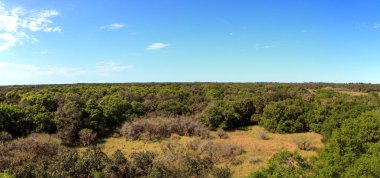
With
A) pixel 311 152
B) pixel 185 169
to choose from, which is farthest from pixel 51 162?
pixel 311 152

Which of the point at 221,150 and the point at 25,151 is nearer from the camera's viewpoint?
the point at 25,151

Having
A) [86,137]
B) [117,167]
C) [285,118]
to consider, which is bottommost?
[86,137]

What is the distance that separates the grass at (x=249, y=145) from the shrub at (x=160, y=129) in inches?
32.1

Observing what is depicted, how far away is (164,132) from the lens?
98.0 feet

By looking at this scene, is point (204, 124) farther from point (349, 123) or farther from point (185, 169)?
point (185, 169)

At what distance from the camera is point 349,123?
22.7 meters

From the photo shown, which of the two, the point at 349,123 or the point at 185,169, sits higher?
the point at 349,123

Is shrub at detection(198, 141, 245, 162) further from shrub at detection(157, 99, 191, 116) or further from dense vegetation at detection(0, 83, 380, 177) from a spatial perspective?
shrub at detection(157, 99, 191, 116)

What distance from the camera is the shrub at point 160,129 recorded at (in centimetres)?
2916

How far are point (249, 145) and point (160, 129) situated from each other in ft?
27.6

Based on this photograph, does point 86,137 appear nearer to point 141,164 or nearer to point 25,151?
point 25,151

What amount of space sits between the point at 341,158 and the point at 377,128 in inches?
430

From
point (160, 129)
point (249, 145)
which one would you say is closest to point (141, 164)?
point (160, 129)

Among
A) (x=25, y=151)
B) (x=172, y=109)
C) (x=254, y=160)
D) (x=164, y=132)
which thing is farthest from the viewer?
→ (x=172, y=109)
